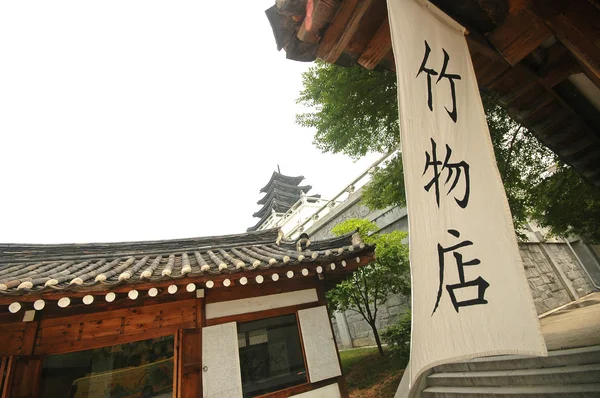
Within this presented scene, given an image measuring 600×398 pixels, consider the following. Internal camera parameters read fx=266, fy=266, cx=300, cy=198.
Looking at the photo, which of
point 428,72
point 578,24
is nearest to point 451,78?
point 428,72

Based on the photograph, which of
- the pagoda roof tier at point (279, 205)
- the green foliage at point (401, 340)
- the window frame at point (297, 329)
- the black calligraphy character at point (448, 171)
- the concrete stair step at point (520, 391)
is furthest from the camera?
the pagoda roof tier at point (279, 205)

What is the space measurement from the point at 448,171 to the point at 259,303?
457 cm

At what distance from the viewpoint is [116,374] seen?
22.9 ft

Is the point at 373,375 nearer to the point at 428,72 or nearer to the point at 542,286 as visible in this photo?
the point at 542,286

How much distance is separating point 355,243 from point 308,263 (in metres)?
1.15

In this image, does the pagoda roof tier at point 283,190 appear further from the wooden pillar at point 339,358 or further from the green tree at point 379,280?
the wooden pillar at point 339,358

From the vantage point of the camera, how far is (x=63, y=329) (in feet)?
14.1

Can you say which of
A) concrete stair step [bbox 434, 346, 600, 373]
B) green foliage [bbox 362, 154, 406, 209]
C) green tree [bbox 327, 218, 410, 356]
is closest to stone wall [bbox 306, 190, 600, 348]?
green tree [bbox 327, 218, 410, 356]

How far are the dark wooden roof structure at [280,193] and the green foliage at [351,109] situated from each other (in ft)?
114

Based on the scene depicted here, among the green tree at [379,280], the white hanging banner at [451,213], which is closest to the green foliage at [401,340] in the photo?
the green tree at [379,280]

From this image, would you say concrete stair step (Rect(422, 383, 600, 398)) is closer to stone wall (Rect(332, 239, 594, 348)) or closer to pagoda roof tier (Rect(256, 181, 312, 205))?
stone wall (Rect(332, 239, 594, 348))

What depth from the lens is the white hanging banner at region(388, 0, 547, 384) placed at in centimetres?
150

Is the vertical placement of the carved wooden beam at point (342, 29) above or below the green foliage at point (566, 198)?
above

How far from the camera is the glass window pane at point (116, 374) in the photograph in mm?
Answer: 6504
